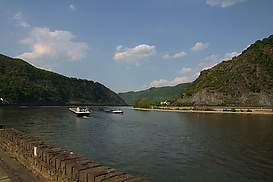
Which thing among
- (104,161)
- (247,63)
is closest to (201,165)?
(104,161)

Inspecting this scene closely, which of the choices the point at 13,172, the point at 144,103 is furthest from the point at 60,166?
the point at 144,103

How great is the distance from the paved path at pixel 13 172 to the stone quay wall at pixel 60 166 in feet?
0.65

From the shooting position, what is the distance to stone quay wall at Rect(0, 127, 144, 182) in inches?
276

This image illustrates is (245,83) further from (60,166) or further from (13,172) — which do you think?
(60,166)

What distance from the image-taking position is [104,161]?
63.2 feet

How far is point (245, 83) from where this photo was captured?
156875 mm

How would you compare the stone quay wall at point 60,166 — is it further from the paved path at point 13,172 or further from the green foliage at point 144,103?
the green foliage at point 144,103

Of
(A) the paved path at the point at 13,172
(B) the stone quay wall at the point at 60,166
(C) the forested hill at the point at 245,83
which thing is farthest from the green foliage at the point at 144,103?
(A) the paved path at the point at 13,172

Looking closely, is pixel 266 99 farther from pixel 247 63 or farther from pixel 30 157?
pixel 30 157

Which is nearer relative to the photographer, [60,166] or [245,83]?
[60,166]

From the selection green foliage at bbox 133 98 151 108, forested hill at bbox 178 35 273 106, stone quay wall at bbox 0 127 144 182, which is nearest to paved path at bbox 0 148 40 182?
stone quay wall at bbox 0 127 144 182

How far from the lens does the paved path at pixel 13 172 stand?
31.9 feet

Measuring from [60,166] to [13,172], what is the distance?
3.80 metres

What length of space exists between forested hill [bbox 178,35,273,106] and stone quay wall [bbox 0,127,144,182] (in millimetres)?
147381
